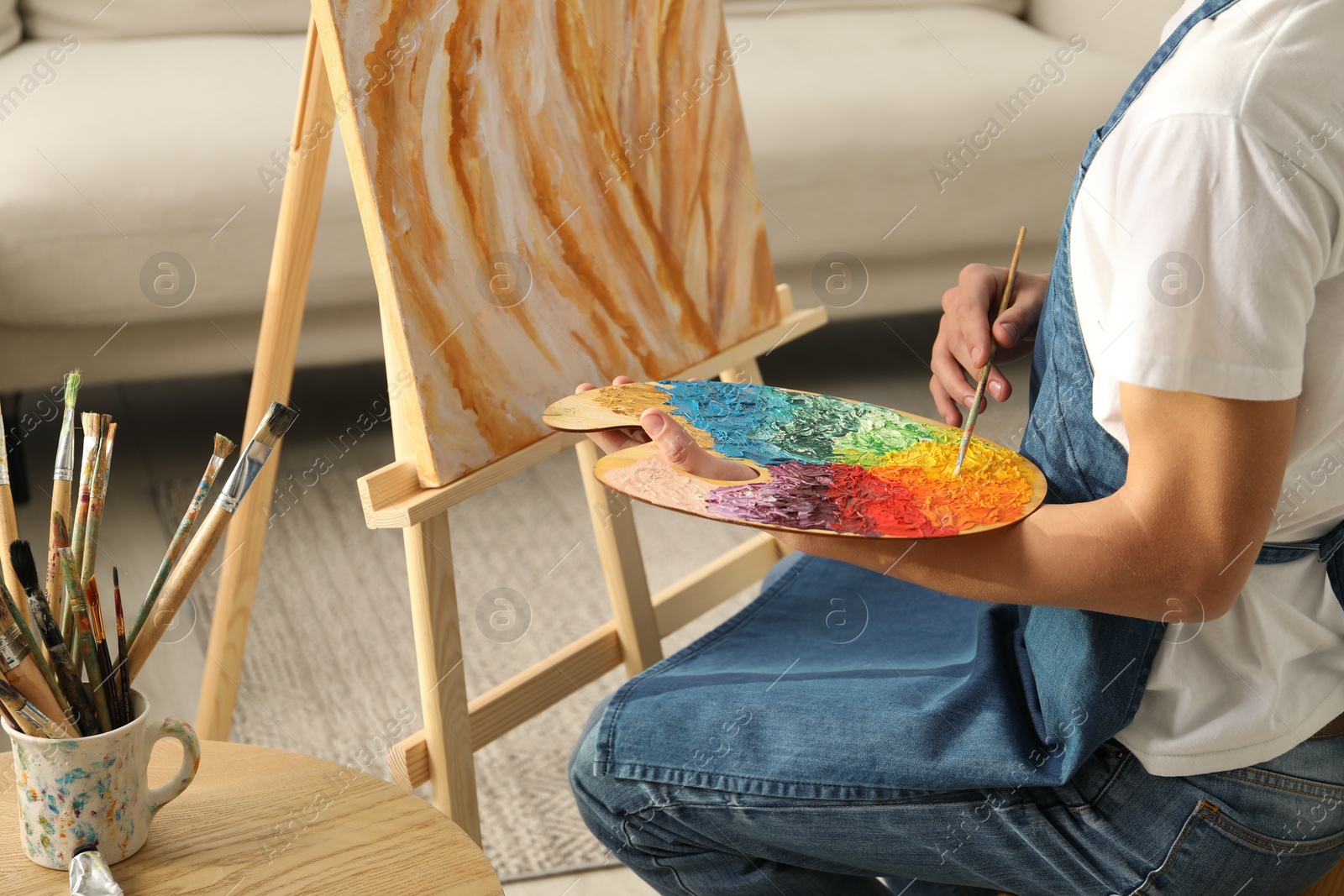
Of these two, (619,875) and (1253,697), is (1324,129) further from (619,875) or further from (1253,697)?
(619,875)

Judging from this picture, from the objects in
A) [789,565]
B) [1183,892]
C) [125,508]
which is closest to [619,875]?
[789,565]

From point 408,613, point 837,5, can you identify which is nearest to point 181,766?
point 408,613

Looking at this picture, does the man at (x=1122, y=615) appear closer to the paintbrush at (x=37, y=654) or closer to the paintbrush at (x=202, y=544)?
the paintbrush at (x=202, y=544)

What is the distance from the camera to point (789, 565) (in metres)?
1.17

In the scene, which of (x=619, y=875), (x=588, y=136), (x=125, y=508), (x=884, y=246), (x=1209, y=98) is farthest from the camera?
(x=884, y=246)

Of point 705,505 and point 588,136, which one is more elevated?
point 588,136

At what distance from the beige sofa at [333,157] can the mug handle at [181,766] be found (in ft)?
4.67

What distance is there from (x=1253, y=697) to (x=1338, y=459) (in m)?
0.17

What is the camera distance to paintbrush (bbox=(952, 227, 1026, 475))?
84cm

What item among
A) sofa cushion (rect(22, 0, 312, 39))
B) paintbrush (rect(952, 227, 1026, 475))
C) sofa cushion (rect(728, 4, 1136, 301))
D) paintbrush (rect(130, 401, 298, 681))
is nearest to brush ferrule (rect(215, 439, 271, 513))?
paintbrush (rect(130, 401, 298, 681))

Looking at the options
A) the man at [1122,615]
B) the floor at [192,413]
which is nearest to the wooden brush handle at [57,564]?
the man at [1122,615]

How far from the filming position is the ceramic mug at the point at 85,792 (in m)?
0.66

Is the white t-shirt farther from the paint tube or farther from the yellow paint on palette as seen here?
the paint tube

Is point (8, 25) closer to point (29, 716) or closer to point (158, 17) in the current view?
point (158, 17)
